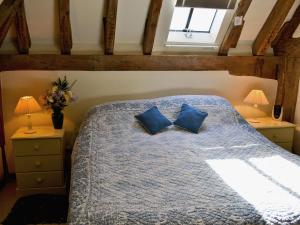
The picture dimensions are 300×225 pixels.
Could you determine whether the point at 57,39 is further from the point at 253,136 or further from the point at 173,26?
the point at 253,136

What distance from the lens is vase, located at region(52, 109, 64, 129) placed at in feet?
10.2

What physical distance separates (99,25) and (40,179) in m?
1.71

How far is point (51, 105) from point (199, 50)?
6.15 feet

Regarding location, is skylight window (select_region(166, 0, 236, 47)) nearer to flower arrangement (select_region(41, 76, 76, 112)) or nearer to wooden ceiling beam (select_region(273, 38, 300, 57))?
wooden ceiling beam (select_region(273, 38, 300, 57))

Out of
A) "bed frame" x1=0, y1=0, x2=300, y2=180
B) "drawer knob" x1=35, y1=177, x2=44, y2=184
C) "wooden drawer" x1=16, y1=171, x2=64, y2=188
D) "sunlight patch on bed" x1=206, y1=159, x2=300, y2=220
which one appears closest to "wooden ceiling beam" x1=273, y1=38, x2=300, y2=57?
"bed frame" x1=0, y1=0, x2=300, y2=180

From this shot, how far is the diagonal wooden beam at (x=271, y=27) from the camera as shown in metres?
3.18

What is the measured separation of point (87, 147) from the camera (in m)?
2.50

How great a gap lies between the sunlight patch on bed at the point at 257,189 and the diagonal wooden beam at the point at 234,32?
68.2 inches

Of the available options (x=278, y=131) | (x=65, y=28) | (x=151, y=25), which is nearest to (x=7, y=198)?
(x=65, y=28)

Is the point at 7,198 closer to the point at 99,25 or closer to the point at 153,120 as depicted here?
the point at 153,120

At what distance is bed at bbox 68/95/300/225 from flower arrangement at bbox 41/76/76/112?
1.00 feet

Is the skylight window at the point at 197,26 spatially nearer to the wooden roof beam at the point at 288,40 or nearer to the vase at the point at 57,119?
the wooden roof beam at the point at 288,40

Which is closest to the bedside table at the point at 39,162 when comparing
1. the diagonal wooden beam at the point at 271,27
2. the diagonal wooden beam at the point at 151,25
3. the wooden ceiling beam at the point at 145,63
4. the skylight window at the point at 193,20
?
the wooden ceiling beam at the point at 145,63

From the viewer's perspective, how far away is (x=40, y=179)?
2986 millimetres
